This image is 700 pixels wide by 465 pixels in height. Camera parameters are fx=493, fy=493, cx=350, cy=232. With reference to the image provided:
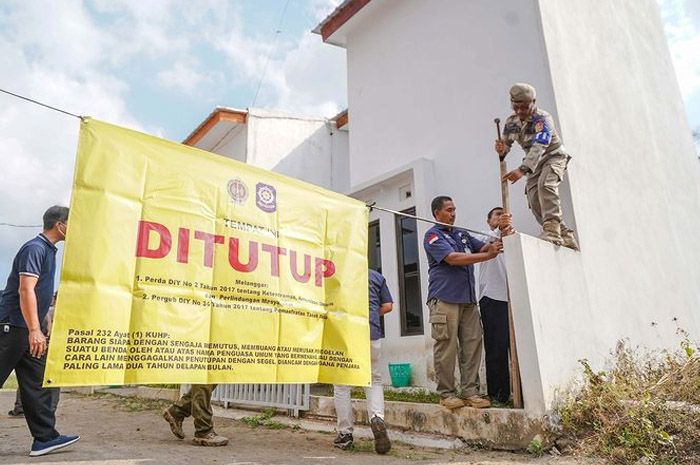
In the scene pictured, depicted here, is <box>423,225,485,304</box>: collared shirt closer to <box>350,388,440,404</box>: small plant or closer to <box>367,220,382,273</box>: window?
<box>350,388,440,404</box>: small plant

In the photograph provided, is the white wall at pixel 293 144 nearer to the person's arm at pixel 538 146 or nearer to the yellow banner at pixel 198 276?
the person's arm at pixel 538 146

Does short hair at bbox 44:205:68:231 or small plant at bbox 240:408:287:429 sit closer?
short hair at bbox 44:205:68:231

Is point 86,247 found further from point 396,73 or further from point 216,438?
point 396,73

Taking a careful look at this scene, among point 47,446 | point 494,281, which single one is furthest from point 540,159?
point 47,446

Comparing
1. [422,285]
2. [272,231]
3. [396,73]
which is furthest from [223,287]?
[396,73]

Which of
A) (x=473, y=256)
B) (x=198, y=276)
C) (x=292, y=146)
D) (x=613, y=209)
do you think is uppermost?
(x=292, y=146)

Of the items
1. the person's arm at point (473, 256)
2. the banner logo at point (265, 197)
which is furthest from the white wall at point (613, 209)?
the banner logo at point (265, 197)

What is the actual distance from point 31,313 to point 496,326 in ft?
11.9

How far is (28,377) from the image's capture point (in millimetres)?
3516

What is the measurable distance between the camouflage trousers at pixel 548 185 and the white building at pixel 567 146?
0.38m

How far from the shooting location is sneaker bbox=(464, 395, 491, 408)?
3838 millimetres

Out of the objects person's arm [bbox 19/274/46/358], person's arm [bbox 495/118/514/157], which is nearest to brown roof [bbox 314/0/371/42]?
person's arm [bbox 495/118/514/157]

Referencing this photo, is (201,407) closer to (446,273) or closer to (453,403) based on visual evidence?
(453,403)

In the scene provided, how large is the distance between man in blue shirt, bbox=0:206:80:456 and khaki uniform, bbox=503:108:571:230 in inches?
150
